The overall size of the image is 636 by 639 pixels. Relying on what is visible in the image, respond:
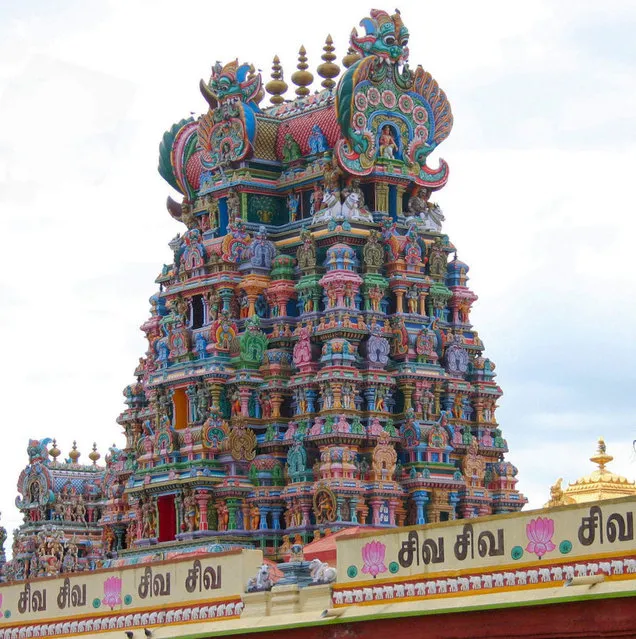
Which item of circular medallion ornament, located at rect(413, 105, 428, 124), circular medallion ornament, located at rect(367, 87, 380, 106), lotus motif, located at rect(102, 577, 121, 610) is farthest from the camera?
circular medallion ornament, located at rect(413, 105, 428, 124)

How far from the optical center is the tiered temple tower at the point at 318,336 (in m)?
46.9

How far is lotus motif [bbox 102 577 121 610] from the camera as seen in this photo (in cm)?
3544

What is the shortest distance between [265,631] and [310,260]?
18.5 metres

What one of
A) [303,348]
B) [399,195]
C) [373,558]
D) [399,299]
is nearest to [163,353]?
[303,348]

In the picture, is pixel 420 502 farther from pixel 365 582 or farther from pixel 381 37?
pixel 365 582

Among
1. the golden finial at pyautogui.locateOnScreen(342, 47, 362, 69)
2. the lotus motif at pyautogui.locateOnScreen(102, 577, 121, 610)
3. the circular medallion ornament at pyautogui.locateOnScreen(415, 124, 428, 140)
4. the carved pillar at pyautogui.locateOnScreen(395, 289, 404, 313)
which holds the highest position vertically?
the golden finial at pyautogui.locateOnScreen(342, 47, 362, 69)

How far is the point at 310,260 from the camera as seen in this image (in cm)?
4862

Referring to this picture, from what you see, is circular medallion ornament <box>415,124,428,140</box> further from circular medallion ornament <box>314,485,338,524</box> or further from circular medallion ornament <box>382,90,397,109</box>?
circular medallion ornament <box>314,485,338,524</box>

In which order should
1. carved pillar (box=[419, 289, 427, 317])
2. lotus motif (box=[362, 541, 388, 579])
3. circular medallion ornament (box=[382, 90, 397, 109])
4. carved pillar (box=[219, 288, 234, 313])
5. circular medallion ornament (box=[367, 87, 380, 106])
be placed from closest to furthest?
lotus motif (box=[362, 541, 388, 579]), circular medallion ornament (box=[367, 87, 380, 106]), carved pillar (box=[419, 289, 427, 317]), circular medallion ornament (box=[382, 90, 397, 109]), carved pillar (box=[219, 288, 234, 313])

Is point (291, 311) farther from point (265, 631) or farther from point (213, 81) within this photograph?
point (265, 631)

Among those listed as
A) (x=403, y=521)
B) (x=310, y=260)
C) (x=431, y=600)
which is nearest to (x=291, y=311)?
(x=310, y=260)

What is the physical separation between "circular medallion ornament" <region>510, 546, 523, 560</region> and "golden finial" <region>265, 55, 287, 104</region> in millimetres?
27244

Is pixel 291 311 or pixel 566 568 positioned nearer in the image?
pixel 566 568

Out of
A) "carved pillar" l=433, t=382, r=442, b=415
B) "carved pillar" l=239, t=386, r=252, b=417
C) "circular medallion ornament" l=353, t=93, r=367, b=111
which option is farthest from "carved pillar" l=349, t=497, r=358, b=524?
"circular medallion ornament" l=353, t=93, r=367, b=111
